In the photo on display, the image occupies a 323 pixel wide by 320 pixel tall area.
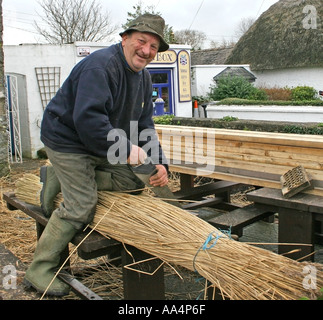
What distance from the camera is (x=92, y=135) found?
2.32 meters

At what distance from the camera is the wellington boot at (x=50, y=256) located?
2521mm

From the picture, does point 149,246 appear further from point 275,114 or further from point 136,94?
point 275,114

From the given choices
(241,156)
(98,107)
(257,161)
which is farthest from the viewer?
(241,156)

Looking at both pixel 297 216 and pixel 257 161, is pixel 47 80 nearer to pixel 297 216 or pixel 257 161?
pixel 257 161

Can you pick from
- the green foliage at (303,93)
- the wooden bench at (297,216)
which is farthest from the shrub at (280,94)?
the wooden bench at (297,216)

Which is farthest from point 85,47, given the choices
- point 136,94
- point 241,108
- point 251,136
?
point 136,94

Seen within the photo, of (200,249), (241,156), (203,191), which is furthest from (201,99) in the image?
(200,249)

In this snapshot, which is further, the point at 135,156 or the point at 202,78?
the point at 202,78

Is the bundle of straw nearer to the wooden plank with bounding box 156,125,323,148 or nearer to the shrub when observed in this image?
the wooden plank with bounding box 156,125,323,148

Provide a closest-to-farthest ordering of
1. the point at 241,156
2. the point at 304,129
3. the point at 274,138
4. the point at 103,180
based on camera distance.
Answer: the point at 103,180, the point at 274,138, the point at 241,156, the point at 304,129

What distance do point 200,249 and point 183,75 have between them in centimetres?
1405

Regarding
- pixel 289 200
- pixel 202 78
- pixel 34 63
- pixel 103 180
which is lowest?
pixel 289 200

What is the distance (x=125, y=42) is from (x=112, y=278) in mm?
1967

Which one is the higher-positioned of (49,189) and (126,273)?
(49,189)
